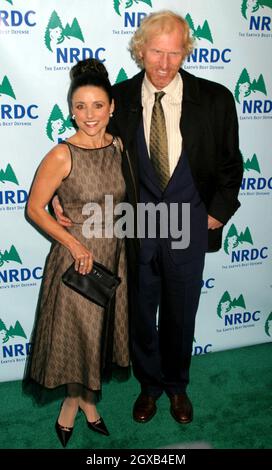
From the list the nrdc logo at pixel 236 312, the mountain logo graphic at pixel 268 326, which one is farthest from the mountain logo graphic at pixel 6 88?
the mountain logo graphic at pixel 268 326

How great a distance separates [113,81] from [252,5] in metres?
0.99

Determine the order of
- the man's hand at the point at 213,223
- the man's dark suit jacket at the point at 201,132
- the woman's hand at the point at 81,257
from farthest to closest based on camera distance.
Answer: the man's hand at the point at 213,223 → the man's dark suit jacket at the point at 201,132 → the woman's hand at the point at 81,257

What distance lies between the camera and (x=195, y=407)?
2.75m

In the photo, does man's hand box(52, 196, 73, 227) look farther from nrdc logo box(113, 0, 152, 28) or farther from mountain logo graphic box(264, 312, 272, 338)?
mountain logo graphic box(264, 312, 272, 338)

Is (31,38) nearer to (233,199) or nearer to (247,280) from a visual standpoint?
(233,199)

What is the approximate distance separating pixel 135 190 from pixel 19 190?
2.91 feet

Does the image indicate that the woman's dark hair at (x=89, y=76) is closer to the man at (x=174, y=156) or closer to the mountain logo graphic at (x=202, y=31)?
the man at (x=174, y=156)

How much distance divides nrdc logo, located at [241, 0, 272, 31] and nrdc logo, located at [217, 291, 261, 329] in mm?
1816

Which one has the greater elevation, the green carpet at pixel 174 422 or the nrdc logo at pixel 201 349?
the nrdc logo at pixel 201 349

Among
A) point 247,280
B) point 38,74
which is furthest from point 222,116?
point 247,280

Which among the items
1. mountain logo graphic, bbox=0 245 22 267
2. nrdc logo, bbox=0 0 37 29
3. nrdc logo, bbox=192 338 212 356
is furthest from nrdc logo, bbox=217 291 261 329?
nrdc logo, bbox=0 0 37 29

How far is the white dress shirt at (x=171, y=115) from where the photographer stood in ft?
7.25

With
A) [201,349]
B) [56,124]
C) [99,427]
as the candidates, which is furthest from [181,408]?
[56,124]

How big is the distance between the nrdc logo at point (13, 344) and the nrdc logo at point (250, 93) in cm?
208
